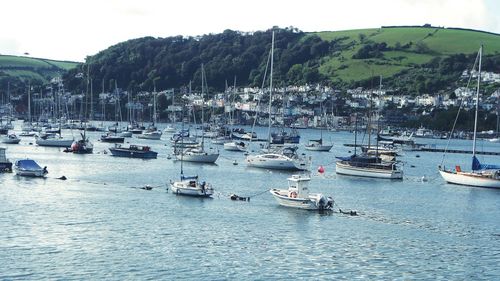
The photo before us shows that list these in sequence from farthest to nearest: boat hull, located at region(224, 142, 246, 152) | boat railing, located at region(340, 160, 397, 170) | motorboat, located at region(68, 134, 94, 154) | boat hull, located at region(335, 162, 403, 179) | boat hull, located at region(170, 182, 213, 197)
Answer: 1. boat hull, located at region(224, 142, 246, 152)
2. motorboat, located at region(68, 134, 94, 154)
3. boat railing, located at region(340, 160, 397, 170)
4. boat hull, located at region(335, 162, 403, 179)
5. boat hull, located at region(170, 182, 213, 197)

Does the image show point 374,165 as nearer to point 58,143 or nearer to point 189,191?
point 189,191

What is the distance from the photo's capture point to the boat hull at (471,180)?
76250 mm

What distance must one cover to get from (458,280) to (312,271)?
23.3 ft

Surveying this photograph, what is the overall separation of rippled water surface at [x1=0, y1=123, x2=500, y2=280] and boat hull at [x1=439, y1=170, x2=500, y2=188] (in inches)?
46.4

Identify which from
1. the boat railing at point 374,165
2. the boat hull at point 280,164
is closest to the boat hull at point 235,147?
the boat hull at point 280,164

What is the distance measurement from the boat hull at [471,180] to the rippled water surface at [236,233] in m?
1.18

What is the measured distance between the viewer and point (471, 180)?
77562mm

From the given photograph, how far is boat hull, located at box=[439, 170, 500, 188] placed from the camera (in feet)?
250

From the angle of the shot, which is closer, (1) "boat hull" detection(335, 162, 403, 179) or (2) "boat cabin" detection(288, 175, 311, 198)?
(2) "boat cabin" detection(288, 175, 311, 198)

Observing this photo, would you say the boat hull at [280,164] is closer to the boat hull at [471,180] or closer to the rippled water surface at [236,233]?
the rippled water surface at [236,233]

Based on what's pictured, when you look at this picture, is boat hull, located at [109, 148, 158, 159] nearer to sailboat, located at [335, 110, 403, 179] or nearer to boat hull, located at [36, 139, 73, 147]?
boat hull, located at [36, 139, 73, 147]

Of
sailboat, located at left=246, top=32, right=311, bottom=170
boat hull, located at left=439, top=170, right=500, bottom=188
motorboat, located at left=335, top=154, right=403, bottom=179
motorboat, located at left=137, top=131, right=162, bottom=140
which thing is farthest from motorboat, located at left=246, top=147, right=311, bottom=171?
motorboat, located at left=137, top=131, right=162, bottom=140

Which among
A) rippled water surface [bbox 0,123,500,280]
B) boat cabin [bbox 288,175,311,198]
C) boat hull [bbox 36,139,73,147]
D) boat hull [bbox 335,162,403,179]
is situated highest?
boat cabin [bbox 288,175,311,198]

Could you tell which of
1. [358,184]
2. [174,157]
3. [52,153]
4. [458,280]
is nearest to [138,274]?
[458,280]
